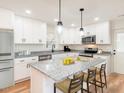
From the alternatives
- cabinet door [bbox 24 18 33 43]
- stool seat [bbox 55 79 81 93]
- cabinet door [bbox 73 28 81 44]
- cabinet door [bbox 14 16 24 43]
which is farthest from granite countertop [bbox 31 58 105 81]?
cabinet door [bbox 73 28 81 44]

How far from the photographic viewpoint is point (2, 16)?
302 cm

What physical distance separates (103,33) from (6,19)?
156 inches

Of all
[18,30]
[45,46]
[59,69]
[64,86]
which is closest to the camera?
[64,86]

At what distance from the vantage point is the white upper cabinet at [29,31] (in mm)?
3758

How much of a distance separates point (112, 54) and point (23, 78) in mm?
4053

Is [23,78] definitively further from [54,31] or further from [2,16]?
[54,31]

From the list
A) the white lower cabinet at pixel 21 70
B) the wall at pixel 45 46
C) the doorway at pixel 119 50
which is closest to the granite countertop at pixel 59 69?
the white lower cabinet at pixel 21 70

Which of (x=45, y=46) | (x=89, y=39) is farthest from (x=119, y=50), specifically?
(x=45, y=46)

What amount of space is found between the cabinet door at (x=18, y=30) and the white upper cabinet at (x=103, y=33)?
342cm

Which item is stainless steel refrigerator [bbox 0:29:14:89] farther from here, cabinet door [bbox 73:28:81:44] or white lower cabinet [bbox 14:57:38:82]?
cabinet door [bbox 73:28:81:44]

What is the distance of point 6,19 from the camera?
10.2ft

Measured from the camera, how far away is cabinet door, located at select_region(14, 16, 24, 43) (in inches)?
145

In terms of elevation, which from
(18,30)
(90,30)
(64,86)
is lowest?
(64,86)

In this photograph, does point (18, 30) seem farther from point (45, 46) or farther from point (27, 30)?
point (45, 46)
